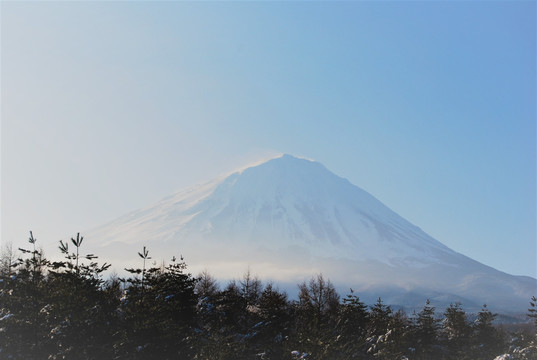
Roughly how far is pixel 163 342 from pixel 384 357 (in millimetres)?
13407

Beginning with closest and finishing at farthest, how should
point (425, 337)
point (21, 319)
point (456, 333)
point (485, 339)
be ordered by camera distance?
point (21, 319) → point (425, 337) → point (456, 333) → point (485, 339)

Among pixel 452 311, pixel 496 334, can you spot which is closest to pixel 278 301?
pixel 452 311

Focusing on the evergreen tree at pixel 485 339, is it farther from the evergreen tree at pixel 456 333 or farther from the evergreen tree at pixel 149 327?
the evergreen tree at pixel 149 327

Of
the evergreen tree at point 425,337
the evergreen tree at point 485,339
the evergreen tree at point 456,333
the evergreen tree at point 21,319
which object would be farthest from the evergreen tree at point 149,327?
the evergreen tree at point 485,339

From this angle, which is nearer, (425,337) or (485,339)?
(425,337)

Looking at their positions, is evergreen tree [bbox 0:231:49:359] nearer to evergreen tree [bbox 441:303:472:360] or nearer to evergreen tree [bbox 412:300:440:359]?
evergreen tree [bbox 412:300:440:359]

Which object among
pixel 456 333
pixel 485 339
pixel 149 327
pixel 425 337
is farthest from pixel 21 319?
pixel 485 339

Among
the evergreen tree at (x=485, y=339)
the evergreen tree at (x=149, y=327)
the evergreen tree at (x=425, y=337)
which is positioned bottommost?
the evergreen tree at (x=485, y=339)

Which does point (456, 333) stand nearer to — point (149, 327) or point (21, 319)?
point (149, 327)

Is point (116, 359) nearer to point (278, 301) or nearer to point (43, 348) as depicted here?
point (43, 348)

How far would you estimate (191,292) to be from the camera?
79.9 feet

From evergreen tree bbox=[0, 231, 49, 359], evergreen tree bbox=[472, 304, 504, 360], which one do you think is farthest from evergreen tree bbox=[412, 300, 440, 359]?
evergreen tree bbox=[0, 231, 49, 359]

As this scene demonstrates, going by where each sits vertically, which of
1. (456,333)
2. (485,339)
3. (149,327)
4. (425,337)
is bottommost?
(485,339)

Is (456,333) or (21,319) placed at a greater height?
(21,319)
